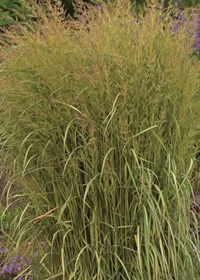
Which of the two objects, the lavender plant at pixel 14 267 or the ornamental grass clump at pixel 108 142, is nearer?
the ornamental grass clump at pixel 108 142

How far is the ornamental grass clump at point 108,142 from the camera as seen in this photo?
7.43ft

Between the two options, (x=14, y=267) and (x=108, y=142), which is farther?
(x=14, y=267)

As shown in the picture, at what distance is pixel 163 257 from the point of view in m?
2.21

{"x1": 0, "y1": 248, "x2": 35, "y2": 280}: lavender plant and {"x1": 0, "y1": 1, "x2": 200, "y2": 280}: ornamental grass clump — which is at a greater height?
{"x1": 0, "y1": 1, "x2": 200, "y2": 280}: ornamental grass clump

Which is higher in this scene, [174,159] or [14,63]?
[14,63]

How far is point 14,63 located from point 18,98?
0.20m

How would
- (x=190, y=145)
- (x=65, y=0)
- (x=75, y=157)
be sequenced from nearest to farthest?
(x=75, y=157)
(x=190, y=145)
(x=65, y=0)

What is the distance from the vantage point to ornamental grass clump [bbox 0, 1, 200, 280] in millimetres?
2264

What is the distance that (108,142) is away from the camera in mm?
2275

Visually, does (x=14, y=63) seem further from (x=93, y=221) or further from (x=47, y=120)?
(x=93, y=221)

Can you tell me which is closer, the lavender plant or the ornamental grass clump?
the ornamental grass clump

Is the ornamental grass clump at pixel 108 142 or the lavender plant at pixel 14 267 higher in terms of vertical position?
the ornamental grass clump at pixel 108 142

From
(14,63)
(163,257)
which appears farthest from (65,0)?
(163,257)

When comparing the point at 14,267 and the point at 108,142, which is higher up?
the point at 108,142
